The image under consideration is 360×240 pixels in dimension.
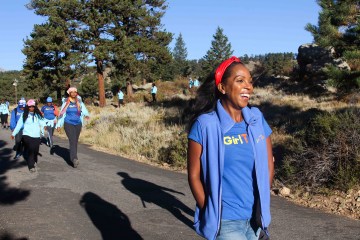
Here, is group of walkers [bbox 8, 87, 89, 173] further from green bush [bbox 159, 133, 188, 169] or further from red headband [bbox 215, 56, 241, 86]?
red headband [bbox 215, 56, 241, 86]

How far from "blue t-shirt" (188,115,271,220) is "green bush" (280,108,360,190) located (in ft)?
15.3

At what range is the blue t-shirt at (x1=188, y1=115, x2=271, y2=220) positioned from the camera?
8.78ft

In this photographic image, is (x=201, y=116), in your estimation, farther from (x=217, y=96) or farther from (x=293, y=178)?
(x=293, y=178)

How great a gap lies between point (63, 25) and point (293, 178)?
102 feet

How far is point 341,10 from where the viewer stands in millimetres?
13875

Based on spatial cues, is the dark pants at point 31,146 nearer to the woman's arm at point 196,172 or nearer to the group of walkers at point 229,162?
the group of walkers at point 229,162

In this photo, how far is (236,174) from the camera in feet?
8.85

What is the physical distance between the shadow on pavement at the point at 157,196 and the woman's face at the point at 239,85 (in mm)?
3402

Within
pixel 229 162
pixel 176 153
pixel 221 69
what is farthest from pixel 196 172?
pixel 176 153

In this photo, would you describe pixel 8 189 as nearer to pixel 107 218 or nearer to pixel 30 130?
pixel 30 130

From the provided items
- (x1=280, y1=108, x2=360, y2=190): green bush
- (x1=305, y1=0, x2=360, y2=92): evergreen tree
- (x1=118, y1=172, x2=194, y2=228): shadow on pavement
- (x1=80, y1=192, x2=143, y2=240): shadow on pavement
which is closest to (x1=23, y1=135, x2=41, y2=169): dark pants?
(x1=118, y1=172, x2=194, y2=228): shadow on pavement

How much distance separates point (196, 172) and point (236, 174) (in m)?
0.26

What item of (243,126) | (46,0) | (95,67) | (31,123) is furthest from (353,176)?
(46,0)

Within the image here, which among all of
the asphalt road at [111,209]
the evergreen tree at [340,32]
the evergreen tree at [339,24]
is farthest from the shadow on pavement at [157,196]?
the evergreen tree at [339,24]
